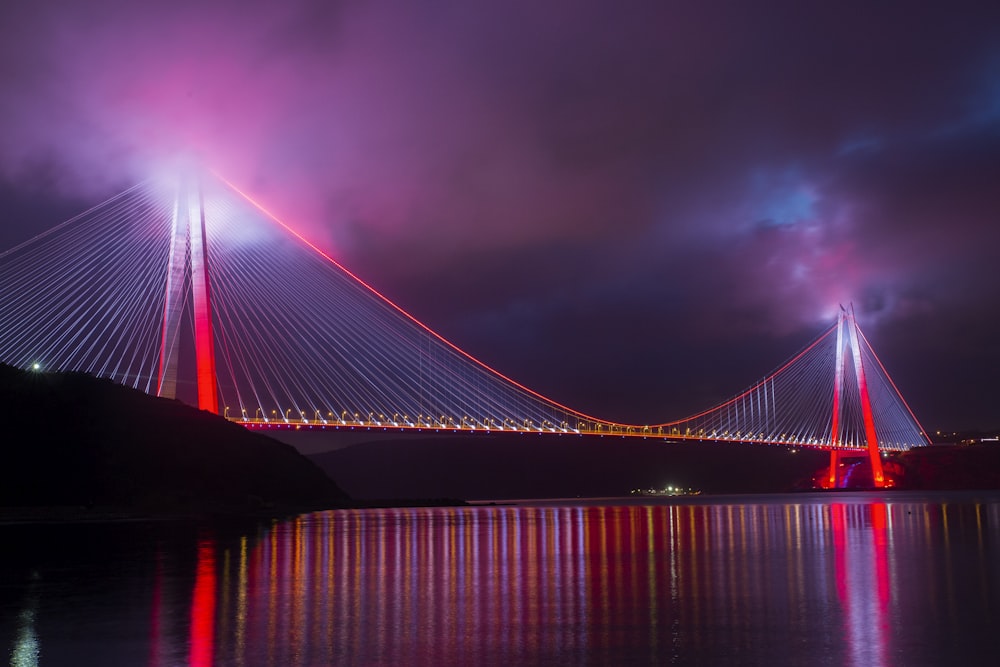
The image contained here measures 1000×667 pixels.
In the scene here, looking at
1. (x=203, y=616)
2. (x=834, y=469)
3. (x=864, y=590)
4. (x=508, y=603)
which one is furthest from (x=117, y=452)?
(x=834, y=469)

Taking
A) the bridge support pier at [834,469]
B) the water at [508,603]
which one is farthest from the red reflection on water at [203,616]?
the bridge support pier at [834,469]

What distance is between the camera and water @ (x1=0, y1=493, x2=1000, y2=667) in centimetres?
867

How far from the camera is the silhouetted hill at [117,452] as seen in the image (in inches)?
1672

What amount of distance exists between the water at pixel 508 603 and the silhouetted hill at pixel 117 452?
806 inches

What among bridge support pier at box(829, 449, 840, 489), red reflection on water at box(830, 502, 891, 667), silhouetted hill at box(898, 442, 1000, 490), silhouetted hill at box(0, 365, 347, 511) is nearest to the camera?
red reflection on water at box(830, 502, 891, 667)

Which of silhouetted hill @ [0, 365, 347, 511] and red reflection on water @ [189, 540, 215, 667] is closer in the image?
red reflection on water @ [189, 540, 215, 667]

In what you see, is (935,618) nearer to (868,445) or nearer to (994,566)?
(994,566)

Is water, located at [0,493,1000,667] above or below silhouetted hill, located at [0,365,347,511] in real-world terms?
below

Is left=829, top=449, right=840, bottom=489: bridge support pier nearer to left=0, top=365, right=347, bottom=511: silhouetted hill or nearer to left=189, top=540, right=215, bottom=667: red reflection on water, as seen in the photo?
left=0, top=365, right=347, bottom=511: silhouetted hill

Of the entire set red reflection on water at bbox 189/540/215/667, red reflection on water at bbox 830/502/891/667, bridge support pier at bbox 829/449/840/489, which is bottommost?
red reflection on water at bbox 830/502/891/667

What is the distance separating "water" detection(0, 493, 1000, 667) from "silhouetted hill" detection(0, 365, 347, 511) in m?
20.5

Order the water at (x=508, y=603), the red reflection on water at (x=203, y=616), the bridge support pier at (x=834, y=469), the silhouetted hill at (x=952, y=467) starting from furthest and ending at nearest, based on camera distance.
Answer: the silhouetted hill at (x=952, y=467)
the bridge support pier at (x=834, y=469)
the water at (x=508, y=603)
the red reflection on water at (x=203, y=616)

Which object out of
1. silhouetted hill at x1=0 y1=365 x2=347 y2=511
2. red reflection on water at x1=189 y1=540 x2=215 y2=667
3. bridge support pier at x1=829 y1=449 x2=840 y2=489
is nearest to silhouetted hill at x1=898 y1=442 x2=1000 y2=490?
bridge support pier at x1=829 y1=449 x2=840 y2=489

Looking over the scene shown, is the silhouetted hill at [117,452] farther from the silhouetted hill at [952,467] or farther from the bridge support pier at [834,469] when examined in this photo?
the silhouetted hill at [952,467]
